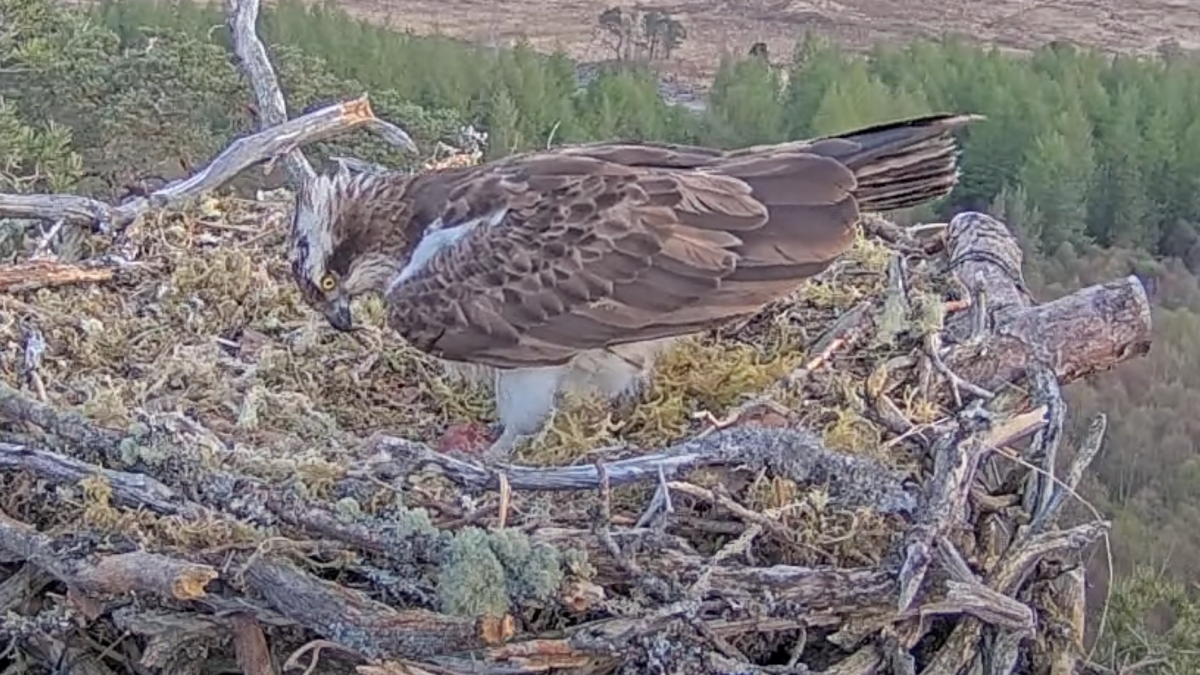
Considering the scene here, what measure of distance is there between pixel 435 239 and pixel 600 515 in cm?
117

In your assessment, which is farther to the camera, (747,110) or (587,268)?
Result: (747,110)

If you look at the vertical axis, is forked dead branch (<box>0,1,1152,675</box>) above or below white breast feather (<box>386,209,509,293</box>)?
below

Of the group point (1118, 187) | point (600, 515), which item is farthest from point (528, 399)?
point (1118, 187)

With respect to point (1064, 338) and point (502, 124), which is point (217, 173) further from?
point (502, 124)

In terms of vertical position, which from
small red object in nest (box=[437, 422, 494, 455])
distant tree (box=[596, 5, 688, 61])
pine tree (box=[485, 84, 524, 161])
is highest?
small red object in nest (box=[437, 422, 494, 455])

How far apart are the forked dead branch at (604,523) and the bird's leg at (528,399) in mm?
75

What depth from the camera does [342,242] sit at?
4.64m

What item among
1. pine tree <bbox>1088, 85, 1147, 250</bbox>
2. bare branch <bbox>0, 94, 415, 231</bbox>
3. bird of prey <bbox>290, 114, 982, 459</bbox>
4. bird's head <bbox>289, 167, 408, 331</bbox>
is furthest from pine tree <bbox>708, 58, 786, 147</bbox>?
bird's head <bbox>289, 167, 408, 331</bbox>

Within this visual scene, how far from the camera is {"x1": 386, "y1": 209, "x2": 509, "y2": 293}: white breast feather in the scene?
450cm

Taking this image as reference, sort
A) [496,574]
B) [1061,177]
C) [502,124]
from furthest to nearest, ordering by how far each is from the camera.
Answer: [1061,177], [502,124], [496,574]

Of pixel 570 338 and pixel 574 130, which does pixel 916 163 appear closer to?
pixel 570 338

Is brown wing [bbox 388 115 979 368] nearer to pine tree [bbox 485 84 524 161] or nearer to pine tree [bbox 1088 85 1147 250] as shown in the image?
pine tree [bbox 485 84 524 161]

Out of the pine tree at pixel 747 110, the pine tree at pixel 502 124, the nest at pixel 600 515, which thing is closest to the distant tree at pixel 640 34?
the pine tree at pixel 747 110

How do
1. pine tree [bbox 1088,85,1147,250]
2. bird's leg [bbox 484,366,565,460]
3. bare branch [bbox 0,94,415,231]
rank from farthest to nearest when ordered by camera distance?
pine tree [bbox 1088,85,1147,250] < bare branch [bbox 0,94,415,231] < bird's leg [bbox 484,366,565,460]
